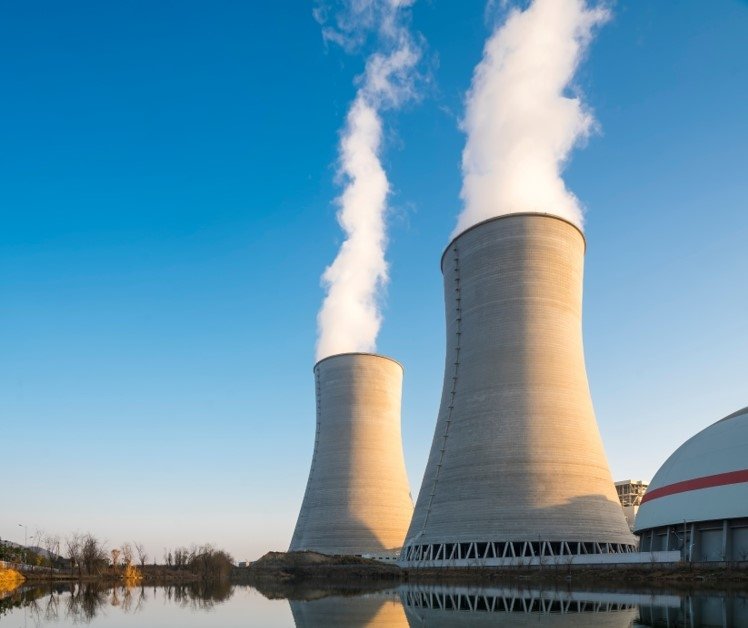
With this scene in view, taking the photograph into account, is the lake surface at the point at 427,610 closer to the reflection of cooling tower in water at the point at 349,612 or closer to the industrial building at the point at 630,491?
the reflection of cooling tower in water at the point at 349,612

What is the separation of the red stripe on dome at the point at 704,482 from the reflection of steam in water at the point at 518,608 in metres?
7.71

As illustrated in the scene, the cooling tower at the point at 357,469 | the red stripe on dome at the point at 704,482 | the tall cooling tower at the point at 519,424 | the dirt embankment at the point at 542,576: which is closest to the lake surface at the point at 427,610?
the dirt embankment at the point at 542,576

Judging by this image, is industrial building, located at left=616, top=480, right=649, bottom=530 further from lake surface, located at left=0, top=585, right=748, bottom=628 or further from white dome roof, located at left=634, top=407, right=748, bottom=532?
lake surface, located at left=0, top=585, right=748, bottom=628

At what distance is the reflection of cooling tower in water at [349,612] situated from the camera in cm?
1319

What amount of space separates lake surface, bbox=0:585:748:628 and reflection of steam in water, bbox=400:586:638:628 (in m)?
0.02

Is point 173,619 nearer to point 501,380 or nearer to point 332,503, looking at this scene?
point 501,380

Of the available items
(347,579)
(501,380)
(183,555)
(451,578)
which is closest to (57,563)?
(183,555)

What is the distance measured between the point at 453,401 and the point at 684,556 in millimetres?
10080

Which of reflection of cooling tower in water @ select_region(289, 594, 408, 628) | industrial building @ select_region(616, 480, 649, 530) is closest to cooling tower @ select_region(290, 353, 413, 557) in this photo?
reflection of cooling tower in water @ select_region(289, 594, 408, 628)

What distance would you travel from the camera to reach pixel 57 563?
57531mm

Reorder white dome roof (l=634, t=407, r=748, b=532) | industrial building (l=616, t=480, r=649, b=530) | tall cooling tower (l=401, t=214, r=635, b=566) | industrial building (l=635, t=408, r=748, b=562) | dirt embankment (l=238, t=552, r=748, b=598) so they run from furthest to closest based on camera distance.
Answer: industrial building (l=616, t=480, r=649, b=530) < tall cooling tower (l=401, t=214, r=635, b=566) < white dome roof (l=634, t=407, r=748, b=532) < industrial building (l=635, t=408, r=748, b=562) < dirt embankment (l=238, t=552, r=748, b=598)

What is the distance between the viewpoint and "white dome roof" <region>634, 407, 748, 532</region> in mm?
22750

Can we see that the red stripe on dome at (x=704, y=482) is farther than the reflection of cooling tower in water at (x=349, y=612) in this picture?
Yes

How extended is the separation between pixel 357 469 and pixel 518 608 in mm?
24483
